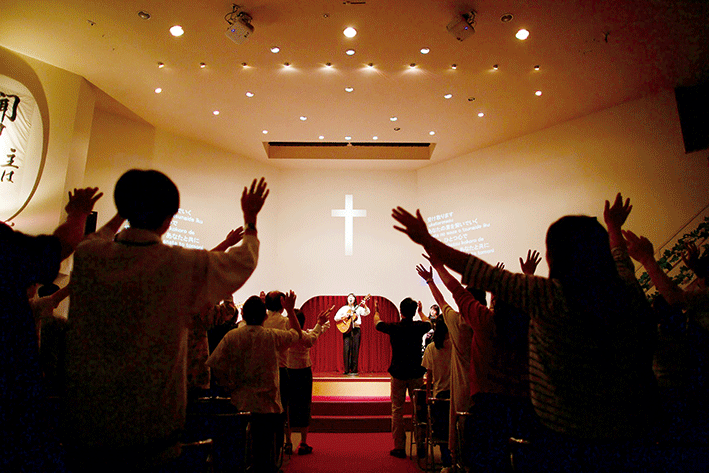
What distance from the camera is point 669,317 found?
6.23ft

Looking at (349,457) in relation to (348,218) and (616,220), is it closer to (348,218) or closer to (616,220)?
(616,220)

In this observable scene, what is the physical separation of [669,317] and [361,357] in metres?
8.64

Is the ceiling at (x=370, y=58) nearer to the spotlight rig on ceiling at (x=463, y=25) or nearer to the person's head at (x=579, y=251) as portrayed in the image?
the spotlight rig on ceiling at (x=463, y=25)

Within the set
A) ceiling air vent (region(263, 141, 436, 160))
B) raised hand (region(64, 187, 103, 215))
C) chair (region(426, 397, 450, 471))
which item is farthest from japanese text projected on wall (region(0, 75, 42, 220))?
chair (region(426, 397, 450, 471))

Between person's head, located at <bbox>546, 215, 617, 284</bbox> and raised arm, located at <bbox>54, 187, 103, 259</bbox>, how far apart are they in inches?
58.0

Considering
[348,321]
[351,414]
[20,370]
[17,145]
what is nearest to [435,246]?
[20,370]

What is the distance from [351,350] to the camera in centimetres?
896

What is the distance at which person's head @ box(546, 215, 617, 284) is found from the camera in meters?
1.12

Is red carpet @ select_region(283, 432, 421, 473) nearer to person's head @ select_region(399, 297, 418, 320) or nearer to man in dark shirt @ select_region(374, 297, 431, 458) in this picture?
man in dark shirt @ select_region(374, 297, 431, 458)

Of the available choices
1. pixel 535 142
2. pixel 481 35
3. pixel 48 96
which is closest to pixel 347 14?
pixel 481 35

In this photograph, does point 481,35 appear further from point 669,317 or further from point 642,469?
point 642,469

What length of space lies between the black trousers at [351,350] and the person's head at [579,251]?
8.07 metres

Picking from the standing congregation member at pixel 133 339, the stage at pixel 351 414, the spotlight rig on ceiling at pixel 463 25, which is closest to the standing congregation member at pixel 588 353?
the standing congregation member at pixel 133 339

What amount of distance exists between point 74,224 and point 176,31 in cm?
485
